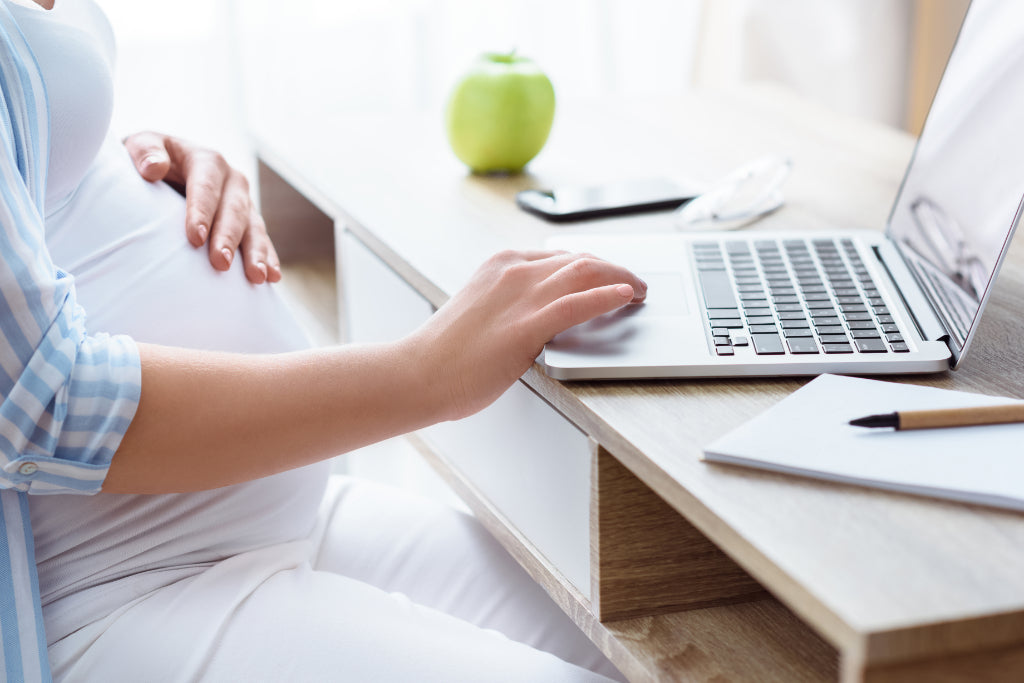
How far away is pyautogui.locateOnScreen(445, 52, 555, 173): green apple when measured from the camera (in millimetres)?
1113

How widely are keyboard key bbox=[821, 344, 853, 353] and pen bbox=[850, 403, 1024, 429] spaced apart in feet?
0.34

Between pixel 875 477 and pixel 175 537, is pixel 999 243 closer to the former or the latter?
pixel 875 477

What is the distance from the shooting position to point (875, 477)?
51cm

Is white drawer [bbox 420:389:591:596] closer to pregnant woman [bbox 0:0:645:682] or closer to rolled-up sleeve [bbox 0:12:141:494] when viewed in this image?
pregnant woman [bbox 0:0:645:682]

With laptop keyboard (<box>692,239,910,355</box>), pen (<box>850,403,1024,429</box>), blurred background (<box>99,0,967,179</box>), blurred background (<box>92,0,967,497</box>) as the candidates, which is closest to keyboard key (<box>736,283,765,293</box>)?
laptop keyboard (<box>692,239,910,355</box>)

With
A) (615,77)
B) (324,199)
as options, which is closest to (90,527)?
(324,199)

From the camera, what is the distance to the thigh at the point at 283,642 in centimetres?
65

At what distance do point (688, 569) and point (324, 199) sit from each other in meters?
0.64

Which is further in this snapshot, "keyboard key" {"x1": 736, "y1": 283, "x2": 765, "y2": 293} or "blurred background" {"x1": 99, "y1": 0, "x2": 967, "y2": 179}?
"blurred background" {"x1": 99, "y1": 0, "x2": 967, "y2": 179}

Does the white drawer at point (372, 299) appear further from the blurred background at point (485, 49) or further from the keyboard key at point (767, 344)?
the blurred background at point (485, 49)

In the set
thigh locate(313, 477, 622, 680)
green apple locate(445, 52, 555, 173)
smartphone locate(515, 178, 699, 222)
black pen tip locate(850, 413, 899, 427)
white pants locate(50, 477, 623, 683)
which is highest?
black pen tip locate(850, 413, 899, 427)

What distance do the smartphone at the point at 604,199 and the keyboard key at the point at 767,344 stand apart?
0.34 m

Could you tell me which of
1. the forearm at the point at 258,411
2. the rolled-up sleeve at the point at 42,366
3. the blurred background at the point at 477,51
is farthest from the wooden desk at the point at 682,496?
the blurred background at the point at 477,51

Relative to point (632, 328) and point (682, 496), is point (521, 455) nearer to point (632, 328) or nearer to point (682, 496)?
point (632, 328)
